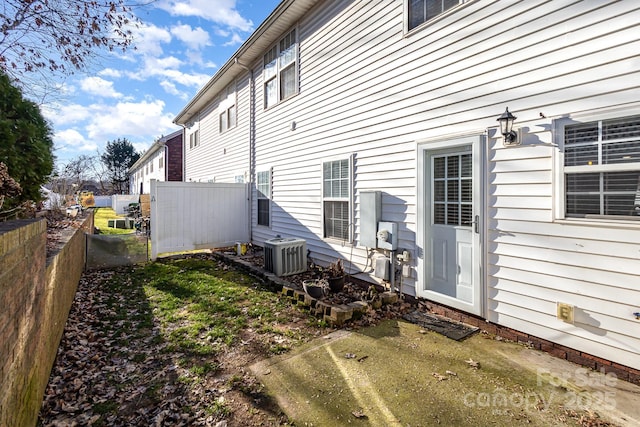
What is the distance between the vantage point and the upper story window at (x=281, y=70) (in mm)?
7961

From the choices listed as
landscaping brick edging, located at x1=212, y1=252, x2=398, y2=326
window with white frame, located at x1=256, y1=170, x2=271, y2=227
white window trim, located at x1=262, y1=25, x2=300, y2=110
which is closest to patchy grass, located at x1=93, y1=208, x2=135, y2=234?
window with white frame, located at x1=256, y1=170, x2=271, y2=227

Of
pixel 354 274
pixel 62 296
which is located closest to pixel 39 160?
pixel 62 296

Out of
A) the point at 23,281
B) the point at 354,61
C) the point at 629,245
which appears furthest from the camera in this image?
the point at 354,61

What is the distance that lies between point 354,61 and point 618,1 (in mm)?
3848

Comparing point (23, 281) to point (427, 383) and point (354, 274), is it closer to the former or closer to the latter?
point (427, 383)

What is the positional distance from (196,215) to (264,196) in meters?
2.07

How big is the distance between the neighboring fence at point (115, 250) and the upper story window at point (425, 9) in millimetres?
7892

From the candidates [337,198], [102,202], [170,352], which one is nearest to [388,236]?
[337,198]

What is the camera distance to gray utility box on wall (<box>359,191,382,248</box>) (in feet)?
17.5

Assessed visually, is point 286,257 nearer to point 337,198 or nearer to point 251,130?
point 337,198

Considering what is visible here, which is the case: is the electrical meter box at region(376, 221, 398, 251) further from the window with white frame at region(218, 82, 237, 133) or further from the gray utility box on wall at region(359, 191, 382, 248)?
the window with white frame at region(218, 82, 237, 133)

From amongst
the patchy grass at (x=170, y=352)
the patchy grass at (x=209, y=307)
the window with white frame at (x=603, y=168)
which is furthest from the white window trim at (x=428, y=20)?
the patchy grass at (x=209, y=307)

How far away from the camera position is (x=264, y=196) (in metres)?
9.49

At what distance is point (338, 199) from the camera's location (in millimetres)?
6500
